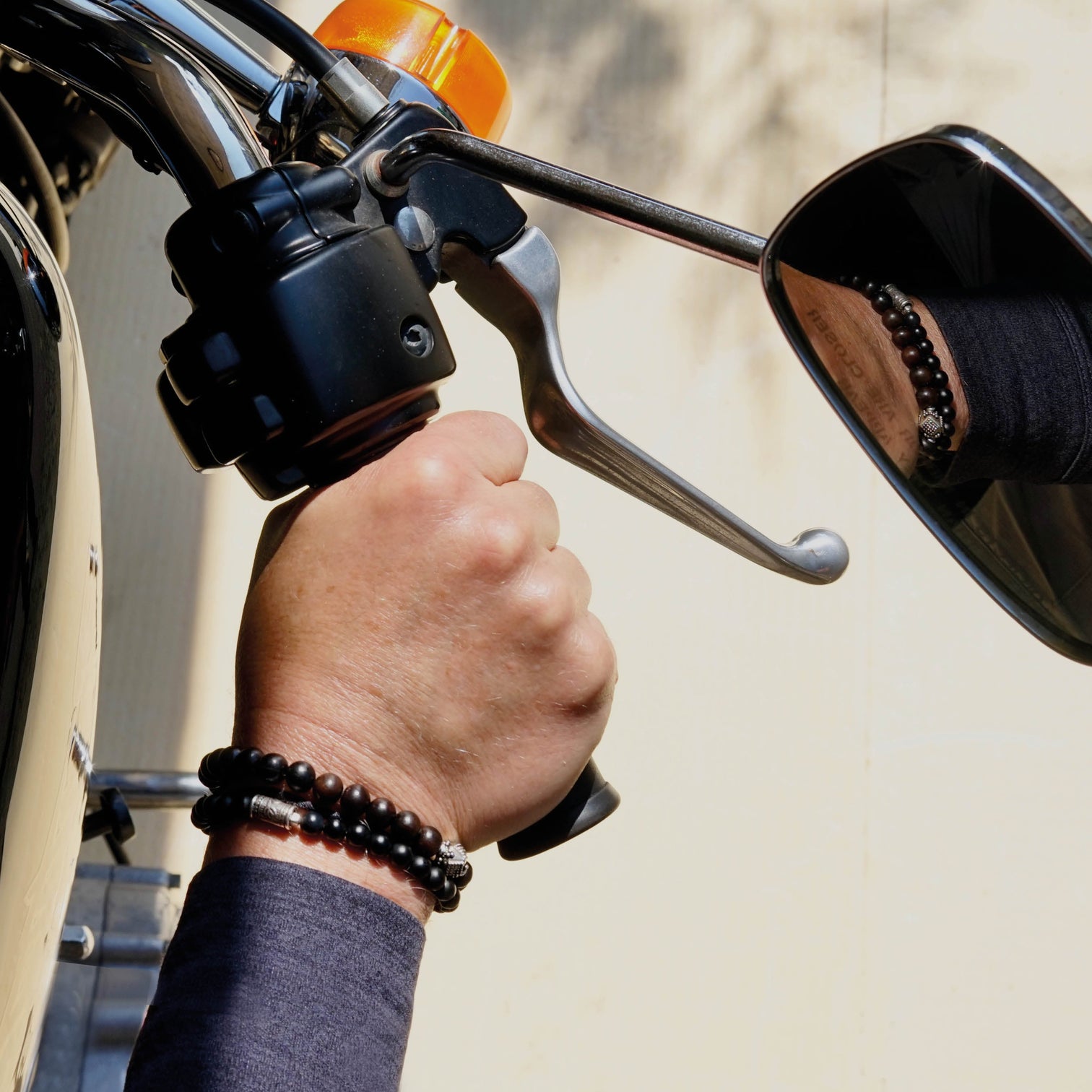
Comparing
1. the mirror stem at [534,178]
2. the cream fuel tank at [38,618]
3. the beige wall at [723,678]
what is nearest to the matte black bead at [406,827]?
the cream fuel tank at [38,618]

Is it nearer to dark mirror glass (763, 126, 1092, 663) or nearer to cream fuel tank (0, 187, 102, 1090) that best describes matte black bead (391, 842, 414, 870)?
cream fuel tank (0, 187, 102, 1090)

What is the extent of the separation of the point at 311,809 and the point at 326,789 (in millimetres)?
11

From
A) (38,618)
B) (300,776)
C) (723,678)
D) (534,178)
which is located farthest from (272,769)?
(723,678)

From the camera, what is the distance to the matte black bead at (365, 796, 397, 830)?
1.46 feet

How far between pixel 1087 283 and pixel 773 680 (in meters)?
0.70

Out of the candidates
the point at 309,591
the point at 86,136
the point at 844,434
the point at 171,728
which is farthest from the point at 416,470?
the point at 844,434

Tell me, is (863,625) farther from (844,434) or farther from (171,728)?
(171,728)

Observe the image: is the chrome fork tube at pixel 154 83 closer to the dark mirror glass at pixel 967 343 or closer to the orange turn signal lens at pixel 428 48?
the orange turn signal lens at pixel 428 48

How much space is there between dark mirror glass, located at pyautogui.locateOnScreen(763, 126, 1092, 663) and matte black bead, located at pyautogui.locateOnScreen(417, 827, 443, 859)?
0.27 metres

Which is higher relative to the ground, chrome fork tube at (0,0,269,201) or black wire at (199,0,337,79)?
black wire at (199,0,337,79)

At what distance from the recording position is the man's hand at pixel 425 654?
460 mm

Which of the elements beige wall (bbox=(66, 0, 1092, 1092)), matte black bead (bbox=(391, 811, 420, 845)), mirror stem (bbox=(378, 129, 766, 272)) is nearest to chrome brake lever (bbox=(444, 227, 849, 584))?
mirror stem (bbox=(378, 129, 766, 272))

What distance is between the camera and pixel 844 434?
121 cm

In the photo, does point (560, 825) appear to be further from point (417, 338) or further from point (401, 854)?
point (417, 338)
